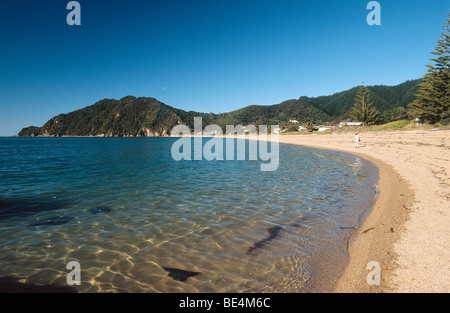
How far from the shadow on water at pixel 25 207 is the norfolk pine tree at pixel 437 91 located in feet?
174

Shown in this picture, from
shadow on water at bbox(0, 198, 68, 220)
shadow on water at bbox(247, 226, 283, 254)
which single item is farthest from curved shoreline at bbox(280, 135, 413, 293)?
shadow on water at bbox(0, 198, 68, 220)

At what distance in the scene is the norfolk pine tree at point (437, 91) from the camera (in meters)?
38.5

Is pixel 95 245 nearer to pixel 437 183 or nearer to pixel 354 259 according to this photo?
pixel 354 259

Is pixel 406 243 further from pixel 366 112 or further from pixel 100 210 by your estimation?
pixel 366 112

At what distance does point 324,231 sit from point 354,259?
60.4 inches

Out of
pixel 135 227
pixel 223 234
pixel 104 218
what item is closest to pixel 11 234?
→ pixel 104 218

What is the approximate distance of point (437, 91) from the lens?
132ft

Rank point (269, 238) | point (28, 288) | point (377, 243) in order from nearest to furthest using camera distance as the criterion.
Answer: point (28, 288) → point (377, 243) → point (269, 238)

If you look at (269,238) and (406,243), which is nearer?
(406,243)

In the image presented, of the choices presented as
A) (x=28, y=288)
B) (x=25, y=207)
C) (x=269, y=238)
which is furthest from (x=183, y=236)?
(x=25, y=207)

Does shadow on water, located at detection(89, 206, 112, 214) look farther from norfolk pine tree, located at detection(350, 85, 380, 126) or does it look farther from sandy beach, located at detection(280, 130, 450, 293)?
norfolk pine tree, located at detection(350, 85, 380, 126)

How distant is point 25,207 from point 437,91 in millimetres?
57905

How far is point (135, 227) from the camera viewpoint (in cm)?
654
